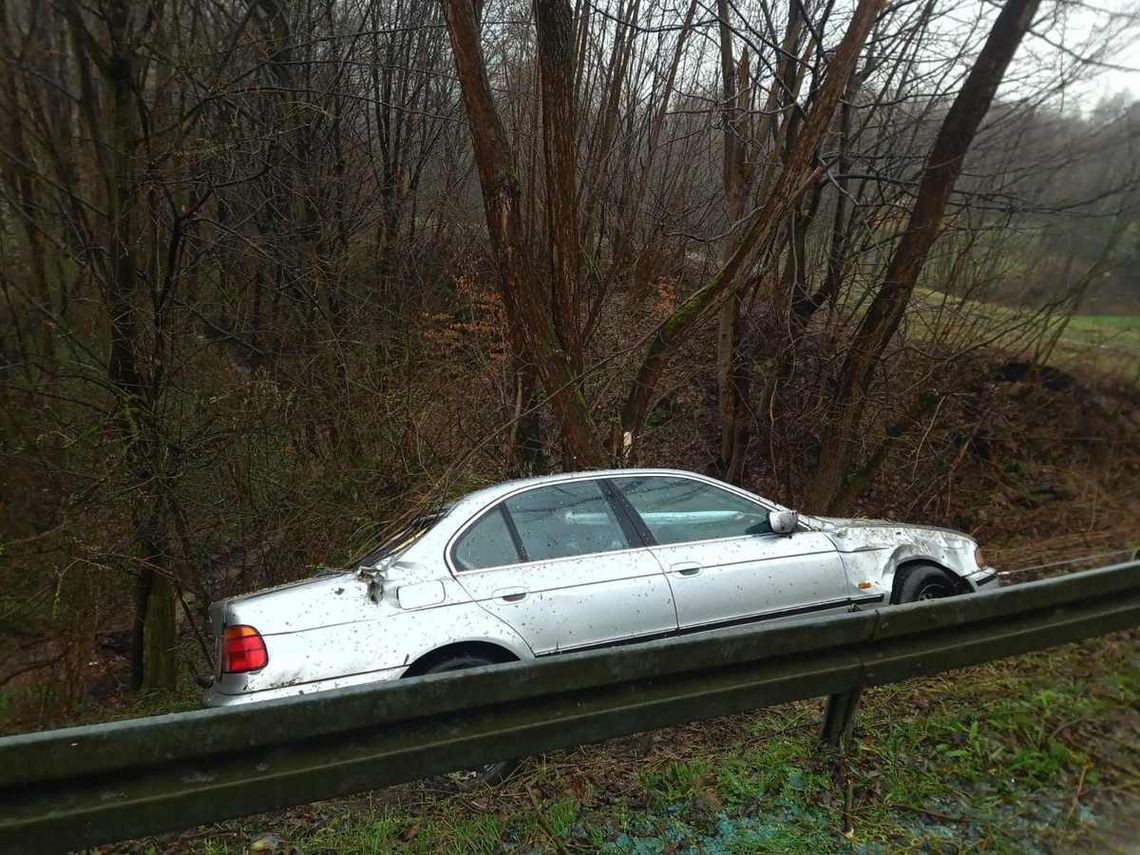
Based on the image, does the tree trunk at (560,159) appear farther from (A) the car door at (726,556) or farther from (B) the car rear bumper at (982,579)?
(B) the car rear bumper at (982,579)

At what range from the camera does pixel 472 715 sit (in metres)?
2.89

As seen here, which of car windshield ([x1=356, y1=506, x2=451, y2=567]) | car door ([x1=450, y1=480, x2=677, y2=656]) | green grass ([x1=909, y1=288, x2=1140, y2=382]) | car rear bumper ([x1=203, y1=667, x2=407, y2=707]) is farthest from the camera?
green grass ([x1=909, y1=288, x2=1140, y2=382])

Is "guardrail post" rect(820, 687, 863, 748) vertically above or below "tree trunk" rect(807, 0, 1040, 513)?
below

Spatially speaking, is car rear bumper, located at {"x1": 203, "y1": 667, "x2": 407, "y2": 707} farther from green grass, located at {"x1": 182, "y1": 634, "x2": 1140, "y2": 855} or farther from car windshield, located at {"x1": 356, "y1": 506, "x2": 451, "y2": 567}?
green grass, located at {"x1": 182, "y1": 634, "x2": 1140, "y2": 855}

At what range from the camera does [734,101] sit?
11.3 metres

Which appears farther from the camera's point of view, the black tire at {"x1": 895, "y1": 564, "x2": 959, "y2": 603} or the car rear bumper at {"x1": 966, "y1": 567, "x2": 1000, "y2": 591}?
the car rear bumper at {"x1": 966, "y1": 567, "x2": 1000, "y2": 591}

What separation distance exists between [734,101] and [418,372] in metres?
5.22

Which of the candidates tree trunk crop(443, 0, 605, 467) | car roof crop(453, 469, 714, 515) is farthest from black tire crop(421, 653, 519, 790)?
tree trunk crop(443, 0, 605, 467)

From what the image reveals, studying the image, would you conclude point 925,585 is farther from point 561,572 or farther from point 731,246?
point 731,246

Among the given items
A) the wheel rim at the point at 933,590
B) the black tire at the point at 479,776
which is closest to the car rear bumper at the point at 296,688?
the black tire at the point at 479,776

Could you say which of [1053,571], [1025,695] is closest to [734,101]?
[1053,571]

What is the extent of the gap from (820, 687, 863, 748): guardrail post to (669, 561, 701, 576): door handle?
5.54ft

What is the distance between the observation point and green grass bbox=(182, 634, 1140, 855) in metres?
3.04

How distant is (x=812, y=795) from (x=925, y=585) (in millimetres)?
3055
